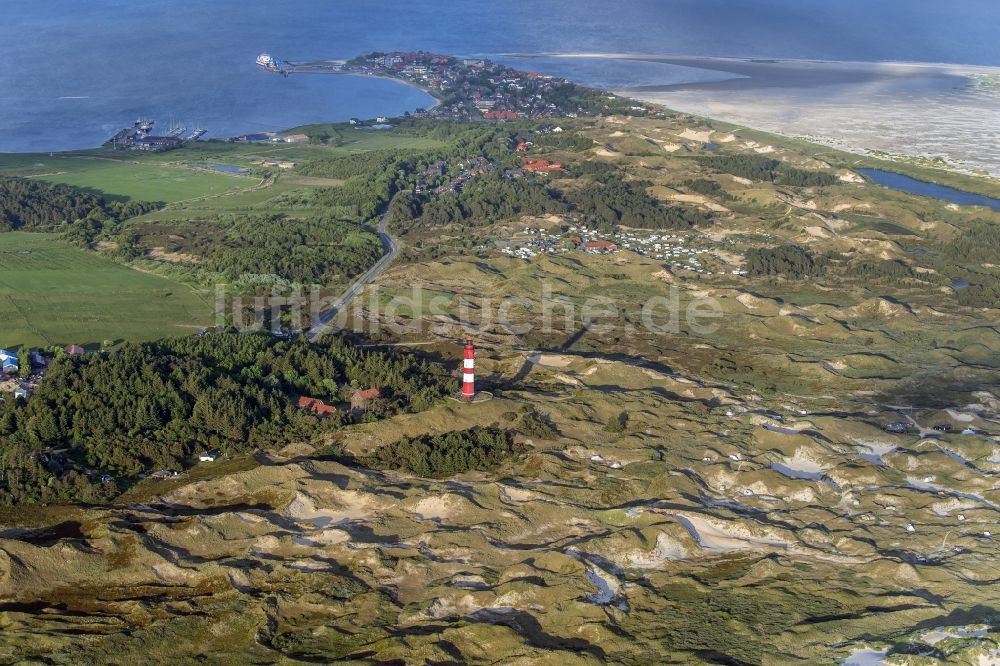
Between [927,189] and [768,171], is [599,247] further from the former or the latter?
[927,189]

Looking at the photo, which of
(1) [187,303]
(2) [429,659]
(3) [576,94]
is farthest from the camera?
(3) [576,94]

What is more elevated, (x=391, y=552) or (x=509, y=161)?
(x=509, y=161)

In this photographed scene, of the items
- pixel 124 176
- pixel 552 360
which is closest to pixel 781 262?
pixel 552 360

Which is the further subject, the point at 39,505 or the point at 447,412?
the point at 447,412

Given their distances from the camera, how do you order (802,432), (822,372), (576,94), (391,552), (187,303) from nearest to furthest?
(391,552) < (802,432) < (822,372) < (187,303) < (576,94)

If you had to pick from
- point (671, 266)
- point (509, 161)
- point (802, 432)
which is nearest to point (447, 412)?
point (802, 432)

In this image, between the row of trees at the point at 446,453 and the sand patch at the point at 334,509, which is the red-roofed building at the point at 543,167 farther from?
the sand patch at the point at 334,509

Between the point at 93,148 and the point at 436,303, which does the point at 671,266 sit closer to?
the point at 436,303
